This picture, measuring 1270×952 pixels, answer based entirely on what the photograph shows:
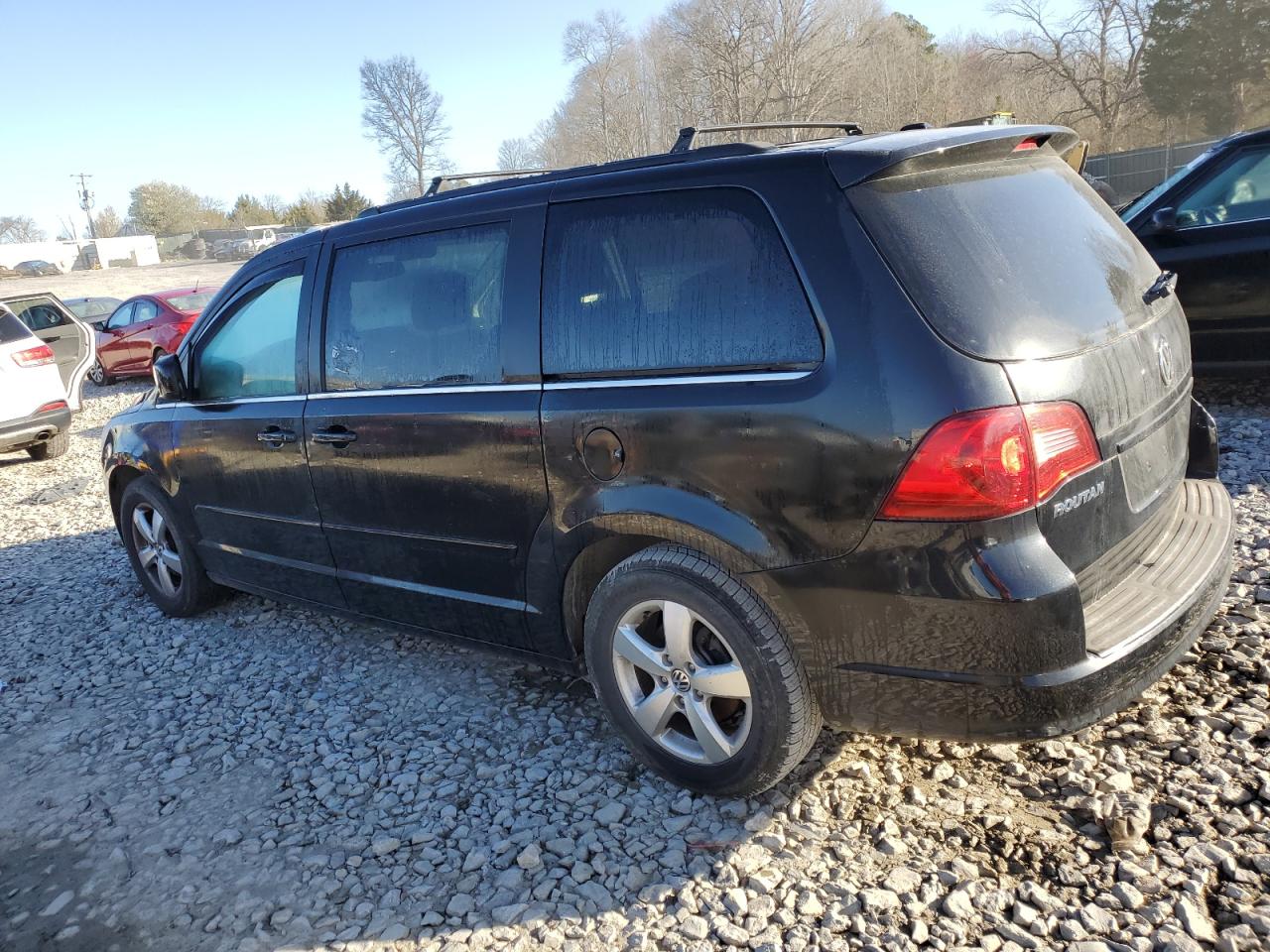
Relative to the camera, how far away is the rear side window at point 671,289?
246cm

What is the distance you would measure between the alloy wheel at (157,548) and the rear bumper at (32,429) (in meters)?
5.15

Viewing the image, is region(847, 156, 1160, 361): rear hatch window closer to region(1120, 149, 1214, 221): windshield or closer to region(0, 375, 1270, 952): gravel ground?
region(0, 375, 1270, 952): gravel ground

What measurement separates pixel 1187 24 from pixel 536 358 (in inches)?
2100

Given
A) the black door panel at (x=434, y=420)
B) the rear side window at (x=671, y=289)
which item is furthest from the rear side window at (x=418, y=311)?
the rear side window at (x=671, y=289)

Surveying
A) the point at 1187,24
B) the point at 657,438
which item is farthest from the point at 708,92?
the point at 657,438

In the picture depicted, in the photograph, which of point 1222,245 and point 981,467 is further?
point 1222,245

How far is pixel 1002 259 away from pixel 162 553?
177 inches

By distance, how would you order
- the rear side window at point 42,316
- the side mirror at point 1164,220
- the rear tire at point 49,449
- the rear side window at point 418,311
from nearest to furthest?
the rear side window at point 418,311, the side mirror at point 1164,220, the rear tire at point 49,449, the rear side window at point 42,316

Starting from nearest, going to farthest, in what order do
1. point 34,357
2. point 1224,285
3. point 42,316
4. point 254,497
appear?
point 254,497, point 1224,285, point 34,357, point 42,316

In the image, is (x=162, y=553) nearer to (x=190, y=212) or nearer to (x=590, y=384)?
(x=590, y=384)

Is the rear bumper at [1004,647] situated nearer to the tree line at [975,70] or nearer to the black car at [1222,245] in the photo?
the black car at [1222,245]

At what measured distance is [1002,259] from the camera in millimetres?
2406

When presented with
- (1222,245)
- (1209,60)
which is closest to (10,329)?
(1222,245)

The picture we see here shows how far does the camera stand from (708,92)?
51.3m
